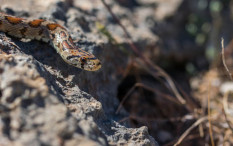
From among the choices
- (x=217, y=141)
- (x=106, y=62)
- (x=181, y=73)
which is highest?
(x=106, y=62)

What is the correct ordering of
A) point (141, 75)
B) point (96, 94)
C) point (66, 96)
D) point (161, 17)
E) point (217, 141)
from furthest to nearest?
1. point (161, 17)
2. point (141, 75)
3. point (217, 141)
4. point (96, 94)
5. point (66, 96)

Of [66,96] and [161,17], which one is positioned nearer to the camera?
[66,96]

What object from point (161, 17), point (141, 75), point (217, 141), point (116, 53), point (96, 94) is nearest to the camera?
point (96, 94)

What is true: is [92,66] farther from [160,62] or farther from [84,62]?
[160,62]

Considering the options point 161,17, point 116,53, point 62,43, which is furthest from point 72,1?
point 161,17

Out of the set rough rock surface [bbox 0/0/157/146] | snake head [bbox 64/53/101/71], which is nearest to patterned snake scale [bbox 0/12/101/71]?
snake head [bbox 64/53/101/71]

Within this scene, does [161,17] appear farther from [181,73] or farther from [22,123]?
[22,123]

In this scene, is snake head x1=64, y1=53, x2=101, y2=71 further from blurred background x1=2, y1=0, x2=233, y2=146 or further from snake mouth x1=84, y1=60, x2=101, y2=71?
blurred background x1=2, y1=0, x2=233, y2=146

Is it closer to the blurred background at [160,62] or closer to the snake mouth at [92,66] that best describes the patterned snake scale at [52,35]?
the snake mouth at [92,66]
